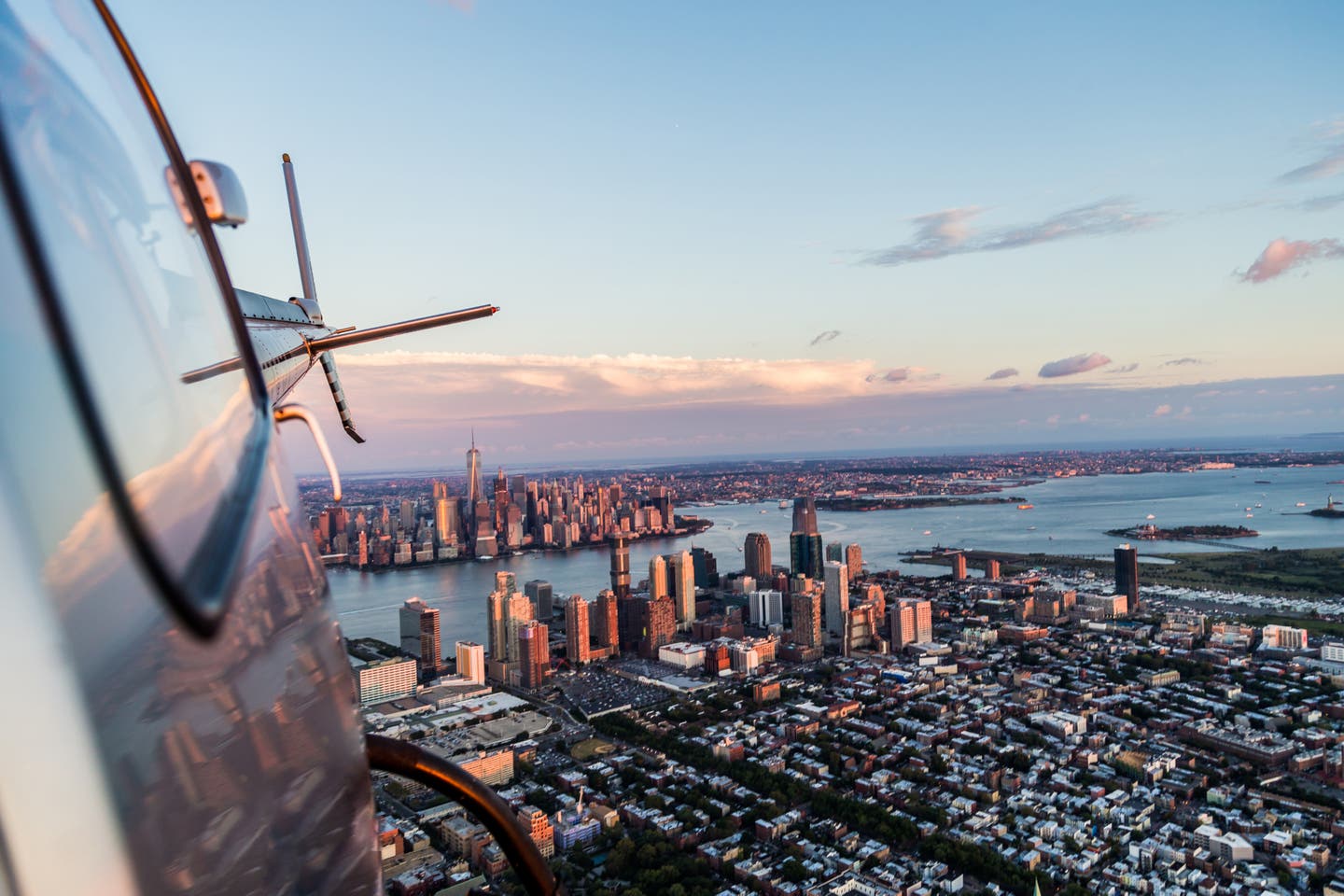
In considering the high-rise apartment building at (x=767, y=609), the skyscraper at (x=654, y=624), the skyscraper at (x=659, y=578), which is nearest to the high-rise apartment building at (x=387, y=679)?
the skyscraper at (x=654, y=624)

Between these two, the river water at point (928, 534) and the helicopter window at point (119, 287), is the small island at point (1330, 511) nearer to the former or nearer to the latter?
the river water at point (928, 534)

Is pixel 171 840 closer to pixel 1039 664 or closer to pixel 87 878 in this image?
pixel 87 878

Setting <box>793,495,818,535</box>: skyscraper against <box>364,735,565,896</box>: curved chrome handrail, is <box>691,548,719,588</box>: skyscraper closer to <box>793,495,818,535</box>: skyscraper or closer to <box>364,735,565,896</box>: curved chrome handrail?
<box>793,495,818,535</box>: skyscraper

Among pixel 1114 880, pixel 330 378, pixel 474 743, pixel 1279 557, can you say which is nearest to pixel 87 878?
pixel 330 378

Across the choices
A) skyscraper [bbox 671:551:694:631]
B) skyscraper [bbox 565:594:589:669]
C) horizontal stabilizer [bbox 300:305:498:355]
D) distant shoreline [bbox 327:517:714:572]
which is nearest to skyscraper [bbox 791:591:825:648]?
skyscraper [bbox 671:551:694:631]

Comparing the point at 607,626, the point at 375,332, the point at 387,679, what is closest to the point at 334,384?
the point at 375,332

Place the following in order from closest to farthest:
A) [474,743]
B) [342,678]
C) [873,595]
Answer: [342,678] < [474,743] < [873,595]
